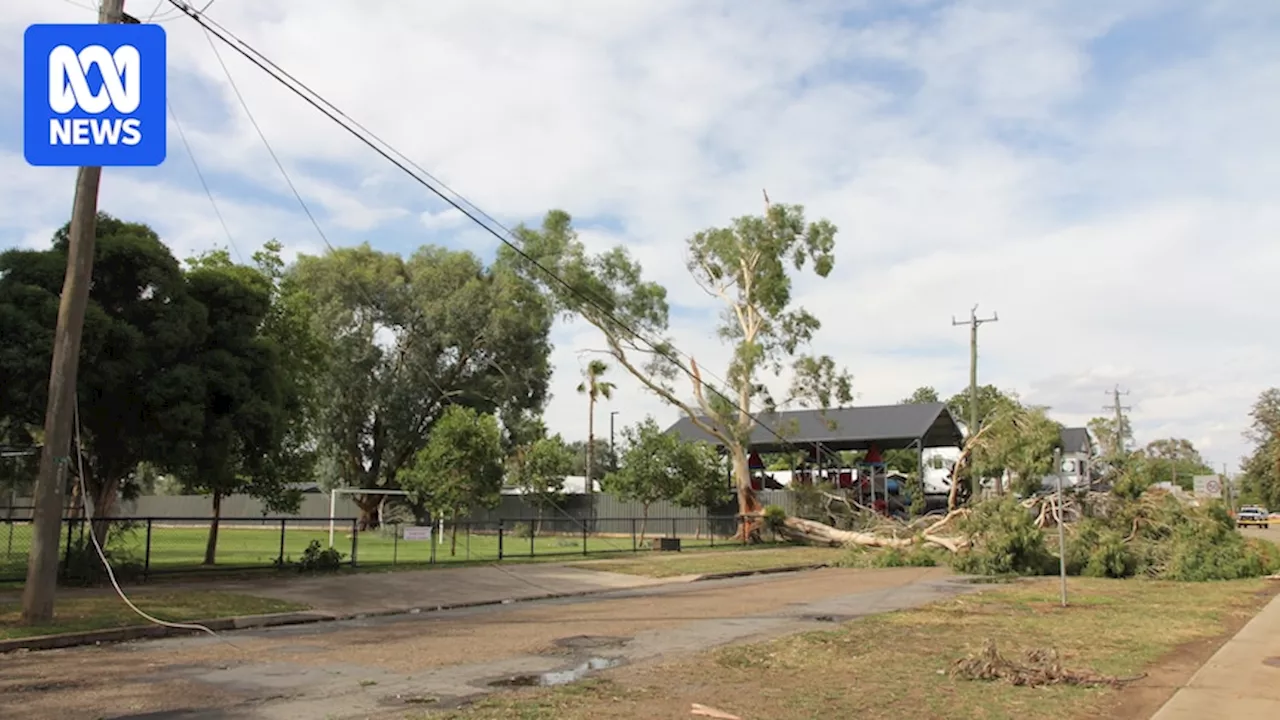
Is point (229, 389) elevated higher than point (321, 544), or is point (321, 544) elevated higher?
point (229, 389)

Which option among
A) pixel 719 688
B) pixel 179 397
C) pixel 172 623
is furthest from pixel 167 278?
pixel 719 688

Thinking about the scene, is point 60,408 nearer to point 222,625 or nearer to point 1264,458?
point 222,625

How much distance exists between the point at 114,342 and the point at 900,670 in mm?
15144

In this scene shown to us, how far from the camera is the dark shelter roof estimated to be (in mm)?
49719

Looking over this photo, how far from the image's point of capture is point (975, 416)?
138 ft

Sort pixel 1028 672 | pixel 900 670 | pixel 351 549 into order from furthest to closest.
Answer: pixel 351 549, pixel 900 670, pixel 1028 672

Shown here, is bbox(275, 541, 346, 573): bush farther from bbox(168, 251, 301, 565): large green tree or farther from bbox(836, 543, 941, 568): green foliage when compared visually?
bbox(836, 543, 941, 568): green foliage

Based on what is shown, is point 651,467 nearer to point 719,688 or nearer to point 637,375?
point 637,375

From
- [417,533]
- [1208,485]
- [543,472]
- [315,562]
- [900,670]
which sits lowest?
[900,670]

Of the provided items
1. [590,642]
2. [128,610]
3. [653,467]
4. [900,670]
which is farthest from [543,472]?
[900,670]

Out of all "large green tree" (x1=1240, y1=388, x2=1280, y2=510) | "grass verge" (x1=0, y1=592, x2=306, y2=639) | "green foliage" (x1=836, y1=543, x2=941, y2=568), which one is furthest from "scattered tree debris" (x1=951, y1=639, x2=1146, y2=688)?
"large green tree" (x1=1240, y1=388, x2=1280, y2=510)

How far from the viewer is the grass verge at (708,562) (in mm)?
27453

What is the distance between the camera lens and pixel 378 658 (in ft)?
38.5

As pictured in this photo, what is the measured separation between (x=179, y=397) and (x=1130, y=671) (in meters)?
16.6
